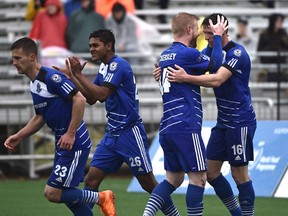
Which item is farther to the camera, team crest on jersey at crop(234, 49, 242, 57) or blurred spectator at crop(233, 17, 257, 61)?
blurred spectator at crop(233, 17, 257, 61)

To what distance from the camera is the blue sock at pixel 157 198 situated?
10.3m

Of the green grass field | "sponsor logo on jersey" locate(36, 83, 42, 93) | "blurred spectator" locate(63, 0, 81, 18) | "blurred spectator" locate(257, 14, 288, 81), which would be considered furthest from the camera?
"blurred spectator" locate(63, 0, 81, 18)

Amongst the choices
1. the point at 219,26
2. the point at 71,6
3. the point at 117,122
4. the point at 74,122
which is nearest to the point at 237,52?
the point at 219,26

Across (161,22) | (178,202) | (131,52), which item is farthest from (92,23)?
(178,202)

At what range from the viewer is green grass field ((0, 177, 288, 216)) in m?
12.7

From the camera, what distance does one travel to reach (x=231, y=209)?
1103 centimetres

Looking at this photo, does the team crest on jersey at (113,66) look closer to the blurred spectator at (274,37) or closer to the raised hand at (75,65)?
the raised hand at (75,65)

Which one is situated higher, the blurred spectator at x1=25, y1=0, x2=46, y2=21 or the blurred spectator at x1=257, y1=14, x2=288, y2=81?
the blurred spectator at x1=25, y1=0, x2=46, y2=21

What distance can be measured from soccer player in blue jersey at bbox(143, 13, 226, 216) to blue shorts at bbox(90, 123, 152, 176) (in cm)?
59

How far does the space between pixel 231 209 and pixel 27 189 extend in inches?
222

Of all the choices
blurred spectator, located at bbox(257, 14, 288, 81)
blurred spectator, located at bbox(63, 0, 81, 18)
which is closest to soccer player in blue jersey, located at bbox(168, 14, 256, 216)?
blurred spectator, located at bbox(257, 14, 288, 81)

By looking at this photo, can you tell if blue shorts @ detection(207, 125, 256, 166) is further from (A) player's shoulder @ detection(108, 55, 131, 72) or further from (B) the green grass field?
(B) the green grass field

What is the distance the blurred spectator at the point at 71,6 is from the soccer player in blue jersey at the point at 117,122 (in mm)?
9639

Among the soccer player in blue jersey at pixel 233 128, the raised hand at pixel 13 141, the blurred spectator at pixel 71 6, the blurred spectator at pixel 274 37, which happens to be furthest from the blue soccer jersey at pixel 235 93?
the blurred spectator at pixel 71 6
